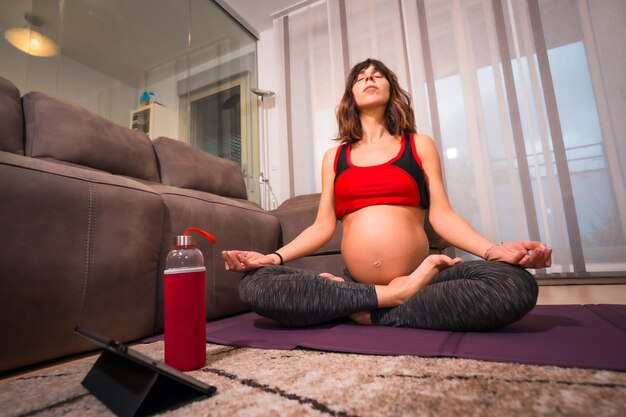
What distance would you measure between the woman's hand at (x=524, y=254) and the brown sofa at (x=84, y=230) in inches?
38.1

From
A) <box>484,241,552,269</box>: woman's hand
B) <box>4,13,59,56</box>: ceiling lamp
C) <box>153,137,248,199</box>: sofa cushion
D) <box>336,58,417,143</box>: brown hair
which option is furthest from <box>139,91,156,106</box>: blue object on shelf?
<box>484,241,552,269</box>: woman's hand

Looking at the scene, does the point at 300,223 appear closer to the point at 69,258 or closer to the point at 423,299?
the point at 423,299

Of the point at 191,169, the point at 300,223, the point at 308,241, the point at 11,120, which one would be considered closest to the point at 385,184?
the point at 308,241

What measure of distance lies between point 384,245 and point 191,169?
1089 mm

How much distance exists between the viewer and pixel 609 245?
197cm

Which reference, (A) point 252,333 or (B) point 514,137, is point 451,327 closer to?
(A) point 252,333

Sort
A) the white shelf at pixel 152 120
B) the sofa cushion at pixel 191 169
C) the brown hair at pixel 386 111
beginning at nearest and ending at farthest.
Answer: the brown hair at pixel 386 111 < the sofa cushion at pixel 191 169 < the white shelf at pixel 152 120

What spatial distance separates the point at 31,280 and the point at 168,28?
3.03 metres

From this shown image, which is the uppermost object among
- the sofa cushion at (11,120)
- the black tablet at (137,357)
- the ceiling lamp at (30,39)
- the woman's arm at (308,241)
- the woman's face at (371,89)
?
the ceiling lamp at (30,39)

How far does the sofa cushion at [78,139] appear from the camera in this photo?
1.09 meters

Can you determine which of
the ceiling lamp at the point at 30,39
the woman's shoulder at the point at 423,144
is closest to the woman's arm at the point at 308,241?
the woman's shoulder at the point at 423,144

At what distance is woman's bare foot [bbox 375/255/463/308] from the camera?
0.89 metres

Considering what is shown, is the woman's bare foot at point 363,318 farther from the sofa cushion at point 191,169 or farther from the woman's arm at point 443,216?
the sofa cushion at point 191,169

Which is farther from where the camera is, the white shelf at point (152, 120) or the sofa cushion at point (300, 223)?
the white shelf at point (152, 120)
